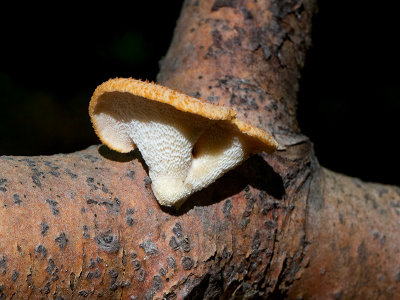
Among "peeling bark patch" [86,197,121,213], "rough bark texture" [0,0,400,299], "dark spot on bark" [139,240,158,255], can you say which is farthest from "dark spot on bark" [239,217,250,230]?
"peeling bark patch" [86,197,121,213]

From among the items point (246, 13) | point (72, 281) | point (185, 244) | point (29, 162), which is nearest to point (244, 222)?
point (185, 244)

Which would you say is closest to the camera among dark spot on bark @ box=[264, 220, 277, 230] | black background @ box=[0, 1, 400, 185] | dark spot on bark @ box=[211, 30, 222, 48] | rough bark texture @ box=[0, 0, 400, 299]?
rough bark texture @ box=[0, 0, 400, 299]

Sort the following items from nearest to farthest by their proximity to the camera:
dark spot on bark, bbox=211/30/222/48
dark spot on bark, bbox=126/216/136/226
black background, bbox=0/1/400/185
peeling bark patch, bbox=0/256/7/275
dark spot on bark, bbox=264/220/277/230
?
1. peeling bark patch, bbox=0/256/7/275
2. dark spot on bark, bbox=126/216/136/226
3. dark spot on bark, bbox=264/220/277/230
4. dark spot on bark, bbox=211/30/222/48
5. black background, bbox=0/1/400/185

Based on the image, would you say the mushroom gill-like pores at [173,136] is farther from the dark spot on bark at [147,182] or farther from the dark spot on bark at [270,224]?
the dark spot on bark at [270,224]

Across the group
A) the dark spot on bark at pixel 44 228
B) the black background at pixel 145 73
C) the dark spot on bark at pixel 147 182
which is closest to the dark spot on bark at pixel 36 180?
the dark spot on bark at pixel 44 228

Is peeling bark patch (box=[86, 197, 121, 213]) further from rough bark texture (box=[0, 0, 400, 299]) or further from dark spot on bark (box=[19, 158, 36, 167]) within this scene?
dark spot on bark (box=[19, 158, 36, 167])

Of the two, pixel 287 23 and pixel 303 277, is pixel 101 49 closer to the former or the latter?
pixel 287 23

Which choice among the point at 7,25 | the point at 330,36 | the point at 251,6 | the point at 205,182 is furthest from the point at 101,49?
the point at 205,182
